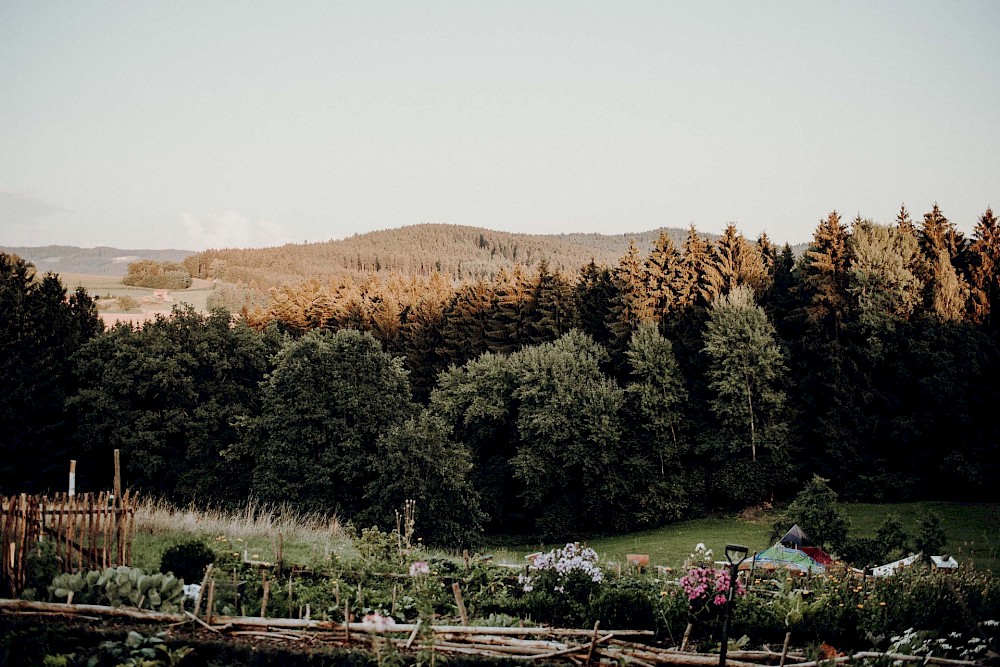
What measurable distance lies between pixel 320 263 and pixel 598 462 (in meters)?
113

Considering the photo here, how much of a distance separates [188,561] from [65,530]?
5.13 ft

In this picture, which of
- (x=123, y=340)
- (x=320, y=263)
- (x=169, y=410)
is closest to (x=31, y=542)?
(x=169, y=410)

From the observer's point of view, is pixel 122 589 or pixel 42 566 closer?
pixel 122 589

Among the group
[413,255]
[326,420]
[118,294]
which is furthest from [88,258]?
[413,255]

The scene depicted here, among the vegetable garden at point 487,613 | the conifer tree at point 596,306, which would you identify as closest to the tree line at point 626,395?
the conifer tree at point 596,306

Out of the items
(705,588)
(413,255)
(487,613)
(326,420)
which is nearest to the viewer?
(705,588)

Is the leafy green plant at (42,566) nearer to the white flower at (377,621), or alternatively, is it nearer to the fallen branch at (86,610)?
the fallen branch at (86,610)

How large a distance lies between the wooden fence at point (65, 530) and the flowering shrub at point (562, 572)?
543 cm

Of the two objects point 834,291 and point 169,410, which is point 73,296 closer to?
point 169,410

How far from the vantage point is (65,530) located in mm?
9703

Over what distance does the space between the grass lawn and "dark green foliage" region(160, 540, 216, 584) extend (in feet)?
54.9

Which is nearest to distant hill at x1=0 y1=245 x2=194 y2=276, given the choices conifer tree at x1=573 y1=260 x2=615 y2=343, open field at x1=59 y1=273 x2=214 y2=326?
open field at x1=59 y1=273 x2=214 y2=326

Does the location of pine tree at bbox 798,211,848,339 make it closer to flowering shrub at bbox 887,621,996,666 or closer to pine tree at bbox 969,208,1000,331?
pine tree at bbox 969,208,1000,331

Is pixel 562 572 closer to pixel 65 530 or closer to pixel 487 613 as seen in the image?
pixel 487 613
